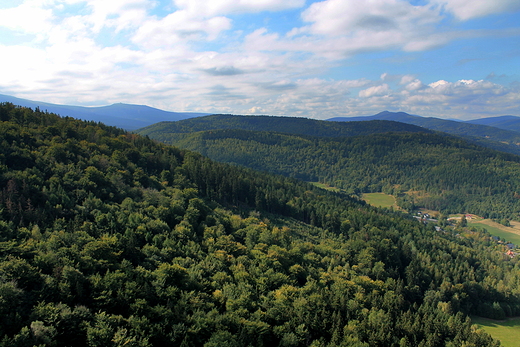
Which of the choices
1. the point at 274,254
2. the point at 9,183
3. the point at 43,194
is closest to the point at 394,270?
the point at 274,254

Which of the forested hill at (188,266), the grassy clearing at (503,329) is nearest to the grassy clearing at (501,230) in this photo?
the forested hill at (188,266)

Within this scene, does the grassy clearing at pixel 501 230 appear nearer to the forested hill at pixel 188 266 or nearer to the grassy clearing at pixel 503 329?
the forested hill at pixel 188 266

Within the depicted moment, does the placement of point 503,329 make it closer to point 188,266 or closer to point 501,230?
point 188,266

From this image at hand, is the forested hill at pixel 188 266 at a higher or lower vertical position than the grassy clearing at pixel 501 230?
higher

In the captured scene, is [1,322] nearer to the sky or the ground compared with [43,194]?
nearer to the ground

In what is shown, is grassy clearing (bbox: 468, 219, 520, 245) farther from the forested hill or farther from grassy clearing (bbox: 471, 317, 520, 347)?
grassy clearing (bbox: 471, 317, 520, 347)

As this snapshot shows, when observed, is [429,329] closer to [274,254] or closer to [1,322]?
[274,254]
